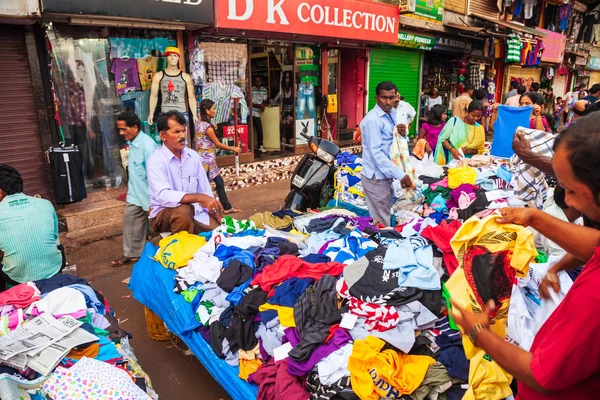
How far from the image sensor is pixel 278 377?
93.4 inches

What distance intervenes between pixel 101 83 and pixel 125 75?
0.39m

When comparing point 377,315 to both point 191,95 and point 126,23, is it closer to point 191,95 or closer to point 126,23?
point 126,23

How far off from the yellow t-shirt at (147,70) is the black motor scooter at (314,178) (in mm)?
3030

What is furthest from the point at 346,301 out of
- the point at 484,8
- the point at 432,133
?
the point at 484,8

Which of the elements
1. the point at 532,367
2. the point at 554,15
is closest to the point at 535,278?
the point at 532,367

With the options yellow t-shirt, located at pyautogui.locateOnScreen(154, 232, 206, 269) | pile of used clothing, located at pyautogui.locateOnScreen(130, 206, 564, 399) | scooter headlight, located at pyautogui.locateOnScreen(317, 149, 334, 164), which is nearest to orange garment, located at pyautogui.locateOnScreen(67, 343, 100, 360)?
pile of used clothing, located at pyautogui.locateOnScreen(130, 206, 564, 399)

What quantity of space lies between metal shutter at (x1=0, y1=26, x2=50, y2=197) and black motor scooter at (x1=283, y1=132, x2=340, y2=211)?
11.9ft

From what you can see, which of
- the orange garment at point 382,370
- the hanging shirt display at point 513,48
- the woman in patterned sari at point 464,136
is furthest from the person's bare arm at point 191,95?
the hanging shirt display at point 513,48

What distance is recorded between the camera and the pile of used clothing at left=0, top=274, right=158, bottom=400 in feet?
6.84

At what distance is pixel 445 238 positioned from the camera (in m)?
2.75

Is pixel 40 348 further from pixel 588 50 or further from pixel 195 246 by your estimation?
pixel 588 50

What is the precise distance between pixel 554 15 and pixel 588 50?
231 inches

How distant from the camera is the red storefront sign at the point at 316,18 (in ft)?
23.2

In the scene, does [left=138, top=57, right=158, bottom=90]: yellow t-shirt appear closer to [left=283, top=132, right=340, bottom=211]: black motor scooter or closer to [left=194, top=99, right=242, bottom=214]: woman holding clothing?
[left=194, top=99, right=242, bottom=214]: woman holding clothing
